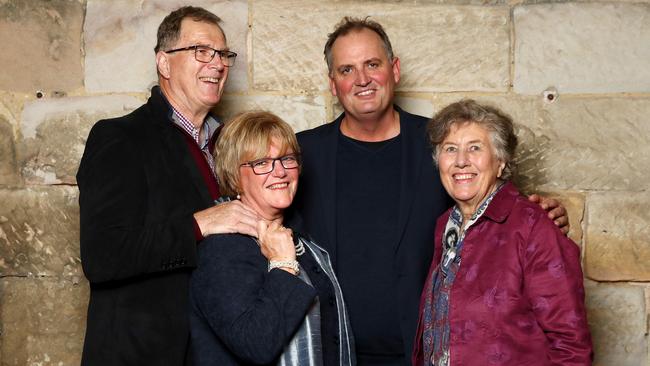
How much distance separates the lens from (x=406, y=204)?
2590 mm

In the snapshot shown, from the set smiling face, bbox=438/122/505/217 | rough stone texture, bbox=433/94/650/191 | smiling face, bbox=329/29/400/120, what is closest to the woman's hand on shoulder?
smiling face, bbox=438/122/505/217

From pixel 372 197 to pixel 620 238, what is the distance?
1.26 meters

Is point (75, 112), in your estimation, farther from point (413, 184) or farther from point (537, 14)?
point (537, 14)

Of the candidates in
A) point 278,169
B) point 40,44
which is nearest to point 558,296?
point 278,169

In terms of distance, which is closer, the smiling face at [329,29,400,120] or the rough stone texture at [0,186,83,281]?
the smiling face at [329,29,400,120]

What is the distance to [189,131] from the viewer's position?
2469 mm

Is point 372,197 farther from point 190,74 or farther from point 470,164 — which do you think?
point 190,74

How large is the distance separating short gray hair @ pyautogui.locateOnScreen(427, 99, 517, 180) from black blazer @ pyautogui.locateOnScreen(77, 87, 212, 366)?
0.78m

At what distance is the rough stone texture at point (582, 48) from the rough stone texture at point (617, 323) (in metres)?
0.89

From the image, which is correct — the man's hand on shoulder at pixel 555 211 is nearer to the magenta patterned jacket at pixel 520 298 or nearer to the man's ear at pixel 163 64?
the magenta patterned jacket at pixel 520 298

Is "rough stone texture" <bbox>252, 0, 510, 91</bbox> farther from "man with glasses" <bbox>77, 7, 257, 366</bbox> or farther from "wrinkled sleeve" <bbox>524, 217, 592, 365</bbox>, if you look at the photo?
"wrinkled sleeve" <bbox>524, 217, 592, 365</bbox>

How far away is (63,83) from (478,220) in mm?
2053

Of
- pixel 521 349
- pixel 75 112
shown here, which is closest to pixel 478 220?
pixel 521 349

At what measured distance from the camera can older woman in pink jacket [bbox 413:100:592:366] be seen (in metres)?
1.95
